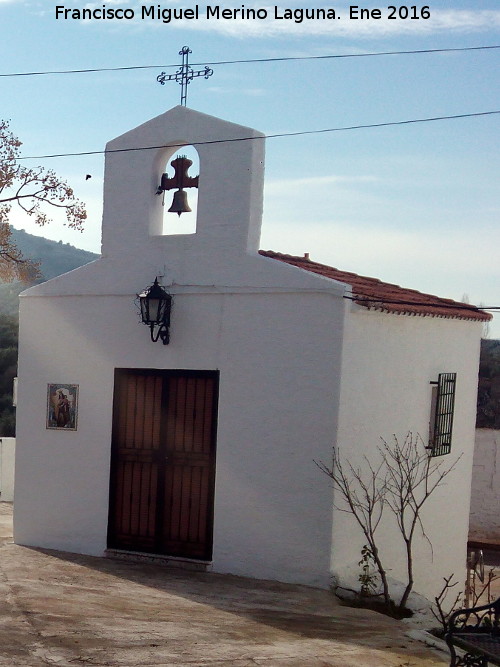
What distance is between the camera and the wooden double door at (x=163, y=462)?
9.71m

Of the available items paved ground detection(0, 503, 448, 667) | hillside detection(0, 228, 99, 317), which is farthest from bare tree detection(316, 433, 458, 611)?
hillside detection(0, 228, 99, 317)

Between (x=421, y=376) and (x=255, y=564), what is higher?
(x=421, y=376)

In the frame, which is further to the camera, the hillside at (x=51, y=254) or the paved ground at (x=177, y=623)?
the hillside at (x=51, y=254)

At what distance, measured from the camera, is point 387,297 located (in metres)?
10.2

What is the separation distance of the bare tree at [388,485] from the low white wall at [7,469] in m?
6.99

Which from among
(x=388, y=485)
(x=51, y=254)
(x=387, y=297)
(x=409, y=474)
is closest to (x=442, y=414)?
(x=409, y=474)

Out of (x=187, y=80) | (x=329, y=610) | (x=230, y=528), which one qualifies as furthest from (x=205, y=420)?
(x=187, y=80)

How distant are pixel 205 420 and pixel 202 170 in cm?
273

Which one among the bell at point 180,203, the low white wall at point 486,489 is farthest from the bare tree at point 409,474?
the low white wall at point 486,489

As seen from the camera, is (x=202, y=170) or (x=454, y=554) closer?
(x=202, y=170)

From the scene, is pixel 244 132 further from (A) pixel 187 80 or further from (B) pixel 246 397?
(B) pixel 246 397

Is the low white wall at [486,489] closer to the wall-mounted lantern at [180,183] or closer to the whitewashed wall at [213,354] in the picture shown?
the whitewashed wall at [213,354]

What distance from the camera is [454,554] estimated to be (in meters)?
12.5

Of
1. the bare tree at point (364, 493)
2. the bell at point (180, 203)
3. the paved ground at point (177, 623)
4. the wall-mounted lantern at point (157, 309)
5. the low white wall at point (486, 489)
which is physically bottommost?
the low white wall at point (486, 489)
